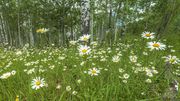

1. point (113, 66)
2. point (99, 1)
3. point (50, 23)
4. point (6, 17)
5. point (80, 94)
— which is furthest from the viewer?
point (6, 17)

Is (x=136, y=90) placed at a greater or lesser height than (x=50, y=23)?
greater

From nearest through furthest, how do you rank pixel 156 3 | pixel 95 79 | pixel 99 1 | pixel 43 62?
pixel 95 79
pixel 43 62
pixel 156 3
pixel 99 1

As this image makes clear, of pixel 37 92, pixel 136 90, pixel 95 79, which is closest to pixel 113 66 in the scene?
pixel 95 79

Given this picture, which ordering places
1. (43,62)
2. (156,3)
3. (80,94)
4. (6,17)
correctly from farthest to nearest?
(6,17), (156,3), (43,62), (80,94)

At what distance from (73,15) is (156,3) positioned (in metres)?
5.57

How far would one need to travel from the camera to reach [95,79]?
9.50 ft

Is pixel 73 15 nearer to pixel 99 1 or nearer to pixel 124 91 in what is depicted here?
pixel 99 1

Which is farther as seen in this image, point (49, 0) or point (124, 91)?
point (49, 0)

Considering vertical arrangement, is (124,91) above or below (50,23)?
above

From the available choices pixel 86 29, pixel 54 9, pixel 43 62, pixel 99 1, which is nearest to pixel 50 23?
pixel 54 9

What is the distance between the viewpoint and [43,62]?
13.9ft

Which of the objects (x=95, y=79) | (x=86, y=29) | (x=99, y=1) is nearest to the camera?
(x=95, y=79)

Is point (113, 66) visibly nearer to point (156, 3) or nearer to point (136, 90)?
point (136, 90)

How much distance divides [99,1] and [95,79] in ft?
60.0
